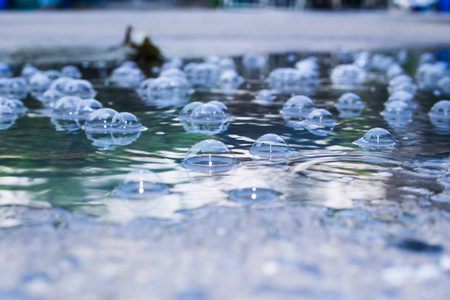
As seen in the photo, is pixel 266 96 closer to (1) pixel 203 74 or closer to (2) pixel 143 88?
(2) pixel 143 88

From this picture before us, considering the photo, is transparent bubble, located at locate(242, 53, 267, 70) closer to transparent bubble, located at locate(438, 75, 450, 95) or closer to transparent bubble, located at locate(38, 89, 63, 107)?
transparent bubble, located at locate(438, 75, 450, 95)

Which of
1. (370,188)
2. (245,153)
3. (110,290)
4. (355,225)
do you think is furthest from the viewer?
(245,153)

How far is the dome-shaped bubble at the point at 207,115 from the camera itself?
223cm

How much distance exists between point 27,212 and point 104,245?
0.93 ft

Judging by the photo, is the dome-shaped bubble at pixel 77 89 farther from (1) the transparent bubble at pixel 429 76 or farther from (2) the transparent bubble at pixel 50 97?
(1) the transparent bubble at pixel 429 76

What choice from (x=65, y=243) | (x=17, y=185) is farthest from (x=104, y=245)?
(x=17, y=185)

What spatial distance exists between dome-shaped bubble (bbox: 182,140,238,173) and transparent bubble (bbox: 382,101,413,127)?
3.23 feet

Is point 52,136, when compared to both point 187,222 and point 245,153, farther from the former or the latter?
point 187,222

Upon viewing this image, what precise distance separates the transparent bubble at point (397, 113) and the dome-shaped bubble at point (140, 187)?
1.30 m

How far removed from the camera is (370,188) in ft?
4.59

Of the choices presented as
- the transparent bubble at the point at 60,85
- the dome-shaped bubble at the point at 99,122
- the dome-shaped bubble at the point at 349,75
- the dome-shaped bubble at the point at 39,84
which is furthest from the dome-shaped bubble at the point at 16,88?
the dome-shaped bubble at the point at 349,75

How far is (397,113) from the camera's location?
248 centimetres

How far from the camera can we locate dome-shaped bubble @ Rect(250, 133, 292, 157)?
1729 millimetres

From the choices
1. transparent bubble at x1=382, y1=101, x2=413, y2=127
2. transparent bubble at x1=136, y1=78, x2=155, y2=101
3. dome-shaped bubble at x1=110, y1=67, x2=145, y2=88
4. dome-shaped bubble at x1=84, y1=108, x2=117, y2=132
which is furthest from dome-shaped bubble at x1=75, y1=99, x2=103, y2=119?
transparent bubble at x1=382, y1=101, x2=413, y2=127
